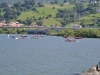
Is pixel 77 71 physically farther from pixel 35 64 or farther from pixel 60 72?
pixel 35 64

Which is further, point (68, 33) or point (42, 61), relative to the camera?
point (68, 33)

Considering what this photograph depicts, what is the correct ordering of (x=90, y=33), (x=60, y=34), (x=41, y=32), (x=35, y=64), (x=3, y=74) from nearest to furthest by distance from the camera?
(x=3, y=74), (x=35, y=64), (x=90, y=33), (x=60, y=34), (x=41, y=32)

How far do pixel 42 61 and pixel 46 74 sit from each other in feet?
36.1

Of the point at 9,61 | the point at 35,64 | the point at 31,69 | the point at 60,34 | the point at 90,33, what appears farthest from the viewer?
the point at 60,34

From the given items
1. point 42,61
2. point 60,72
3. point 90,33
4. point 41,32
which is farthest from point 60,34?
point 60,72

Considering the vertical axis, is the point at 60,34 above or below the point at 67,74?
below

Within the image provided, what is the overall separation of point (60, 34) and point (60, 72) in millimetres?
108086

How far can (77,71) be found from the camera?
141 feet

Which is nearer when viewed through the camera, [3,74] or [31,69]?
[3,74]

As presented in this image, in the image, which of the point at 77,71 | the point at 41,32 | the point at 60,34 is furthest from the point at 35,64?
the point at 41,32

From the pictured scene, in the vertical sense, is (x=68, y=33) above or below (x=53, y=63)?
below

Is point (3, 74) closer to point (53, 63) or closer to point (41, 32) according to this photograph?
point (53, 63)

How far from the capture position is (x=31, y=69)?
144 feet

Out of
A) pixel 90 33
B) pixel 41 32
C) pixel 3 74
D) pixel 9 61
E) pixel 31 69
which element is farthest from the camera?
pixel 41 32
